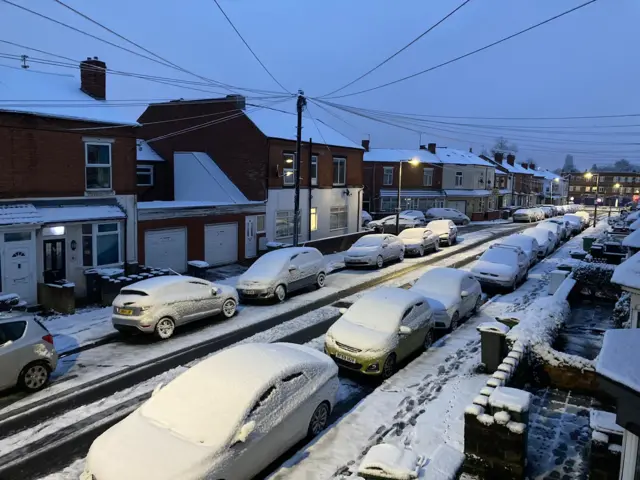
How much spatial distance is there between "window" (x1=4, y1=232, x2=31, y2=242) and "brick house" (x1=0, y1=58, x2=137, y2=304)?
3cm

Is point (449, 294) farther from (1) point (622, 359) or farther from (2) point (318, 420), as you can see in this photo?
(1) point (622, 359)

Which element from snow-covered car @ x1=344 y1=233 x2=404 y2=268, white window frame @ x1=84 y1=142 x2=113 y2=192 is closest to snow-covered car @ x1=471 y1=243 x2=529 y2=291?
snow-covered car @ x1=344 y1=233 x2=404 y2=268

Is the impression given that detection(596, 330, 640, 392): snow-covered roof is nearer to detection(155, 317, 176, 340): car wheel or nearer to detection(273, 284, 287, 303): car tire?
detection(155, 317, 176, 340): car wheel

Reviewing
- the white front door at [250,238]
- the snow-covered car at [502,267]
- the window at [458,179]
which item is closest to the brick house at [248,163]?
the white front door at [250,238]

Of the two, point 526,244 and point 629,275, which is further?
point 526,244

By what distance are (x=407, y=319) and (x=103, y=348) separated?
8270mm

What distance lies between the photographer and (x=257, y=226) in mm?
28500

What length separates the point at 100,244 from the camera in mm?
19859

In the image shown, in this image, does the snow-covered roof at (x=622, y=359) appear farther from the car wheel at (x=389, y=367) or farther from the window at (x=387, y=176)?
the window at (x=387, y=176)

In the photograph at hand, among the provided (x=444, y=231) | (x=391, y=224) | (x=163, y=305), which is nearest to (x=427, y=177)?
(x=391, y=224)

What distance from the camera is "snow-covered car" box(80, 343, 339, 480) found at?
253 inches

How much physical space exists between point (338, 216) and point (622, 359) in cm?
3221

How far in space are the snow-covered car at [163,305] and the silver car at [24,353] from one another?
2971 mm

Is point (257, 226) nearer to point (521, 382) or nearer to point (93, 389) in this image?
point (93, 389)
